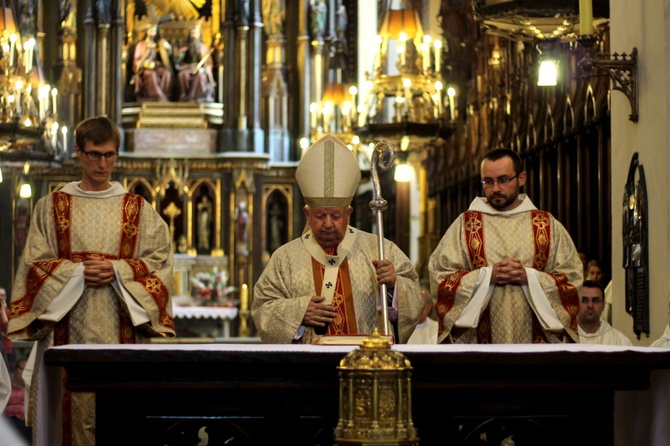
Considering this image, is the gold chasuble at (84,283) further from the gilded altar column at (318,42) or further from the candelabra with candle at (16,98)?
the gilded altar column at (318,42)

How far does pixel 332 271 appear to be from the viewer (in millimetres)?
6191

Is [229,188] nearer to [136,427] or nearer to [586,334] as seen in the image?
[586,334]

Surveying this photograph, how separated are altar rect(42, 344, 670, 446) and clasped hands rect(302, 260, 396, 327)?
666 mm

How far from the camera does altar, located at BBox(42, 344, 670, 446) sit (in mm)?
4883

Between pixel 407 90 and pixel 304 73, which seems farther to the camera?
pixel 304 73

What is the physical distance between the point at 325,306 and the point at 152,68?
2214cm

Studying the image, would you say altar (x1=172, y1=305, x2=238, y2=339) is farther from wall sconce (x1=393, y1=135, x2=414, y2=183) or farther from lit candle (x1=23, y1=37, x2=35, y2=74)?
wall sconce (x1=393, y1=135, x2=414, y2=183)

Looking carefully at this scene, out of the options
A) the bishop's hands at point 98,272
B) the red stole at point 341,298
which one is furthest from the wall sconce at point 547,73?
the bishop's hands at point 98,272

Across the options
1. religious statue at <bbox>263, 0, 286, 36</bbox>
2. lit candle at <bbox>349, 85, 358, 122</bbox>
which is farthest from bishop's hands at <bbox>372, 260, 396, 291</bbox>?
religious statue at <bbox>263, 0, 286, 36</bbox>

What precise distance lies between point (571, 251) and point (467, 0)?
11.6m

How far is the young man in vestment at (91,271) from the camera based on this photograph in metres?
6.11

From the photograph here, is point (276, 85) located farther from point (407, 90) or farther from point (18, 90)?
point (407, 90)

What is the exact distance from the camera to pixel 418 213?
75.2ft

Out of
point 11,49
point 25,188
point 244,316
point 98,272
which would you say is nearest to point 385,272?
point 98,272
